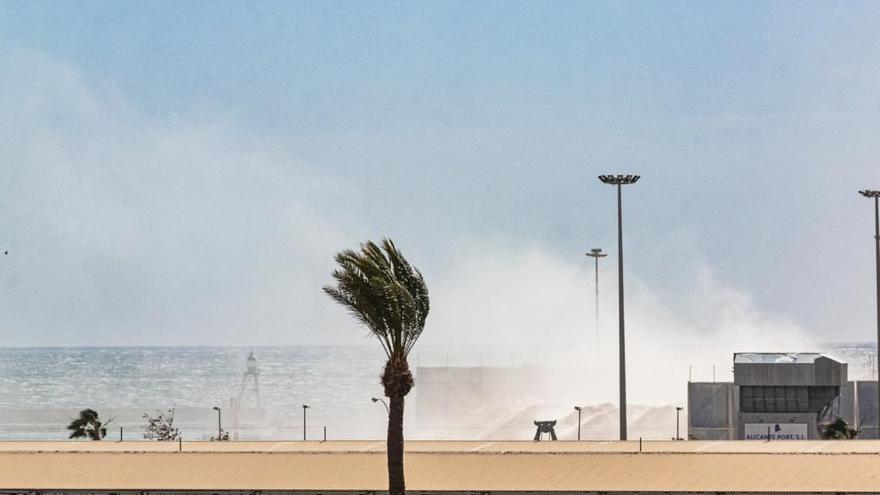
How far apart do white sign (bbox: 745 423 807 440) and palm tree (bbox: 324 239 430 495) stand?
39.6 metres

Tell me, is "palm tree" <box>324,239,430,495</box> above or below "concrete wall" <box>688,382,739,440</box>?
above

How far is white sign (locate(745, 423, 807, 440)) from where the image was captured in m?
81.3

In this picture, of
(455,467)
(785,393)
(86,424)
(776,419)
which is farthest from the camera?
(785,393)

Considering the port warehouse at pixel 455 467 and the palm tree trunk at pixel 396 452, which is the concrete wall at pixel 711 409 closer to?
the port warehouse at pixel 455 467

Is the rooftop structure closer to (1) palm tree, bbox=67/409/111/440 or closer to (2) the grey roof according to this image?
(2) the grey roof

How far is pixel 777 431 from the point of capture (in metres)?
82.2

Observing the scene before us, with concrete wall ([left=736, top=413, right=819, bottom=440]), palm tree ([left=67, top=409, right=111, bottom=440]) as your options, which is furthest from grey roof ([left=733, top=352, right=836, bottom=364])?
palm tree ([left=67, top=409, right=111, bottom=440])

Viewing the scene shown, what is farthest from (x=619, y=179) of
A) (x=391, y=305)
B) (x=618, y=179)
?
(x=391, y=305)

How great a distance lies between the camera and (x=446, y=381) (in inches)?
6186

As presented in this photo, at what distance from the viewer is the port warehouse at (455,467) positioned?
155 feet

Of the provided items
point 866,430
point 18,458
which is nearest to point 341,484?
point 18,458

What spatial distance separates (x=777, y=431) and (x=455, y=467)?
33928 mm

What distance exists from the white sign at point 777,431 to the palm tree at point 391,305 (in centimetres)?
3956

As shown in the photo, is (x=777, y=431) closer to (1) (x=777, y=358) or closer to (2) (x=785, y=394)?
(2) (x=785, y=394)
